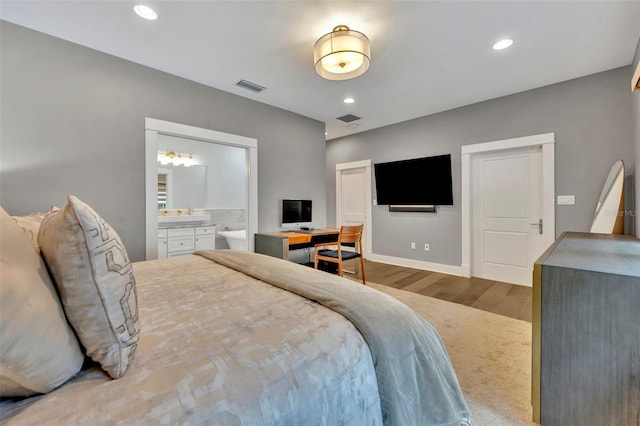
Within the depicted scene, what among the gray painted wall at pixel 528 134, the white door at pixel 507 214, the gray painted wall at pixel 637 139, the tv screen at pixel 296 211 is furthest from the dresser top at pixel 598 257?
the tv screen at pixel 296 211

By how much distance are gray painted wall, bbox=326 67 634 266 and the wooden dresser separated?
7.73 ft

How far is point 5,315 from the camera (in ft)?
1.70

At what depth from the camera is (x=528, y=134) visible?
11.4 ft

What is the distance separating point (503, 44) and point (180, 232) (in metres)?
4.80

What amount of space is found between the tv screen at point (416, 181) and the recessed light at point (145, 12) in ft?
12.6

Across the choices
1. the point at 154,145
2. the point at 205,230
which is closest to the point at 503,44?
the point at 154,145

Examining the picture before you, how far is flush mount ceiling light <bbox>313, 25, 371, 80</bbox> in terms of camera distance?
212 centimetres

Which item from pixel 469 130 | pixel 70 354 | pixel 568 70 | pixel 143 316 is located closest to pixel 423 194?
pixel 469 130

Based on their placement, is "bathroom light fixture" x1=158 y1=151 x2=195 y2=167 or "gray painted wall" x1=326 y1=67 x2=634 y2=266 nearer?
"gray painted wall" x1=326 y1=67 x2=634 y2=266

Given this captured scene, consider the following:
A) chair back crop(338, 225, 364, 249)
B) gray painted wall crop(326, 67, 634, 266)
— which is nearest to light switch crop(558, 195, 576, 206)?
gray painted wall crop(326, 67, 634, 266)

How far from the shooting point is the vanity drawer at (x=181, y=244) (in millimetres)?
4250

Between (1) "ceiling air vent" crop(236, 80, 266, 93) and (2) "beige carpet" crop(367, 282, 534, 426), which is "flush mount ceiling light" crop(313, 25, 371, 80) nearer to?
(1) "ceiling air vent" crop(236, 80, 266, 93)

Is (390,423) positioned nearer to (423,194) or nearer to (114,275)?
(114,275)

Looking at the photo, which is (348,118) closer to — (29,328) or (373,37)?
(373,37)
